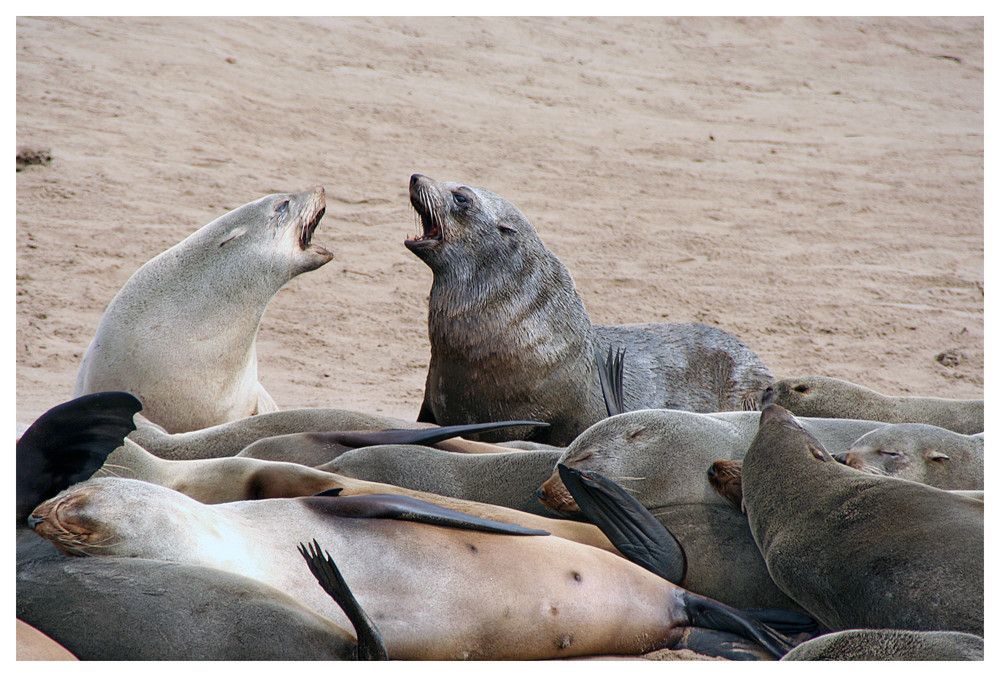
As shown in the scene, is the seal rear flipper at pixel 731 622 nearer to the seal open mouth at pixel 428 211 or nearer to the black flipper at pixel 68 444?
the black flipper at pixel 68 444

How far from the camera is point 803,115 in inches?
464

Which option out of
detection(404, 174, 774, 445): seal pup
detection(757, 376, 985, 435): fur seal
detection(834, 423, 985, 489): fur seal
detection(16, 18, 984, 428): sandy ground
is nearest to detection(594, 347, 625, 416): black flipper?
detection(404, 174, 774, 445): seal pup

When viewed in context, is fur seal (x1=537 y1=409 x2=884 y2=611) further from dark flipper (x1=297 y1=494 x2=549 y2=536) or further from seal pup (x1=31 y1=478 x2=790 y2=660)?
dark flipper (x1=297 y1=494 x2=549 y2=536)

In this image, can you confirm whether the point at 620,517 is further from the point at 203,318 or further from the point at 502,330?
the point at 203,318

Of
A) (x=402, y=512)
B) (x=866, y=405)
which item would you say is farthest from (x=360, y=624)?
(x=866, y=405)

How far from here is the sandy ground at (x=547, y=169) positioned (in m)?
6.80

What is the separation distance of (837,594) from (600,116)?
9587 mm

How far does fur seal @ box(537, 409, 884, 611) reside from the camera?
8.16 feet

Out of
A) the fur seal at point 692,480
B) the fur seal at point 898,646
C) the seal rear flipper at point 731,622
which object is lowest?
the seal rear flipper at point 731,622

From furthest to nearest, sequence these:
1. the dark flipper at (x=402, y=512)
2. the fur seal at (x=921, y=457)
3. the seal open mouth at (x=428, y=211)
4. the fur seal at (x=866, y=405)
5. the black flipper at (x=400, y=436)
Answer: the seal open mouth at (x=428, y=211) < the fur seal at (x=866, y=405) < the black flipper at (x=400, y=436) < the fur seal at (x=921, y=457) < the dark flipper at (x=402, y=512)

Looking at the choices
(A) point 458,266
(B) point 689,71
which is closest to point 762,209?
(B) point 689,71

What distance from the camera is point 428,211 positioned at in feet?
14.1

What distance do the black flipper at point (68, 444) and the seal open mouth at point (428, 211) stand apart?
2.24 meters

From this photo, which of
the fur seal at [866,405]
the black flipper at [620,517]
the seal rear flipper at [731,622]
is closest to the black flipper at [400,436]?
the black flipper at [620,517]
